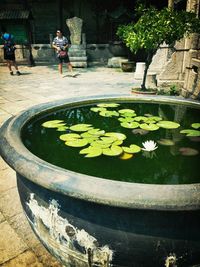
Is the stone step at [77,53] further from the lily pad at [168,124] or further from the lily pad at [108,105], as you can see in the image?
the lily pad at [168,124]

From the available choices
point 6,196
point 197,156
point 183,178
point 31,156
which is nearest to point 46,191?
point 31,156

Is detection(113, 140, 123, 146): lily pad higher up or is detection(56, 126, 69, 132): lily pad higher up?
detection(56, 126, 69, 132): lily pad

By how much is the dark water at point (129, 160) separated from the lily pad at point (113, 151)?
0.03m

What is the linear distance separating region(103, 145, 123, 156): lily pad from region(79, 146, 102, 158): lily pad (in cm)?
4

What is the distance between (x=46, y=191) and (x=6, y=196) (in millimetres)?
1332

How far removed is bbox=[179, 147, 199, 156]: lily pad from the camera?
156cm

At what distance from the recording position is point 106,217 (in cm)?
102

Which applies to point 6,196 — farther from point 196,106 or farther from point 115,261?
point 196,106

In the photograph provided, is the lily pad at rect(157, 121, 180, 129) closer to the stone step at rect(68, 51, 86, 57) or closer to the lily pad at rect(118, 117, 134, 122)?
the lily pad at rect(118, 117, 134, 122)

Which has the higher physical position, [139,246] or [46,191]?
[46,191]

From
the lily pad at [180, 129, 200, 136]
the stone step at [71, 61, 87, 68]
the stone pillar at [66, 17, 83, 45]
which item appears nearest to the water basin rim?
the lily pad at [180, 129, 200, 136]

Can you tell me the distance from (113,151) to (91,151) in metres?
0.14

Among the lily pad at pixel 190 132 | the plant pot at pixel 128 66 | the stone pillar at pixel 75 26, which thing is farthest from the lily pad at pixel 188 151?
the stone pillar at pixel 75 26

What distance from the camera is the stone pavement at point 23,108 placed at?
166 centimetres
